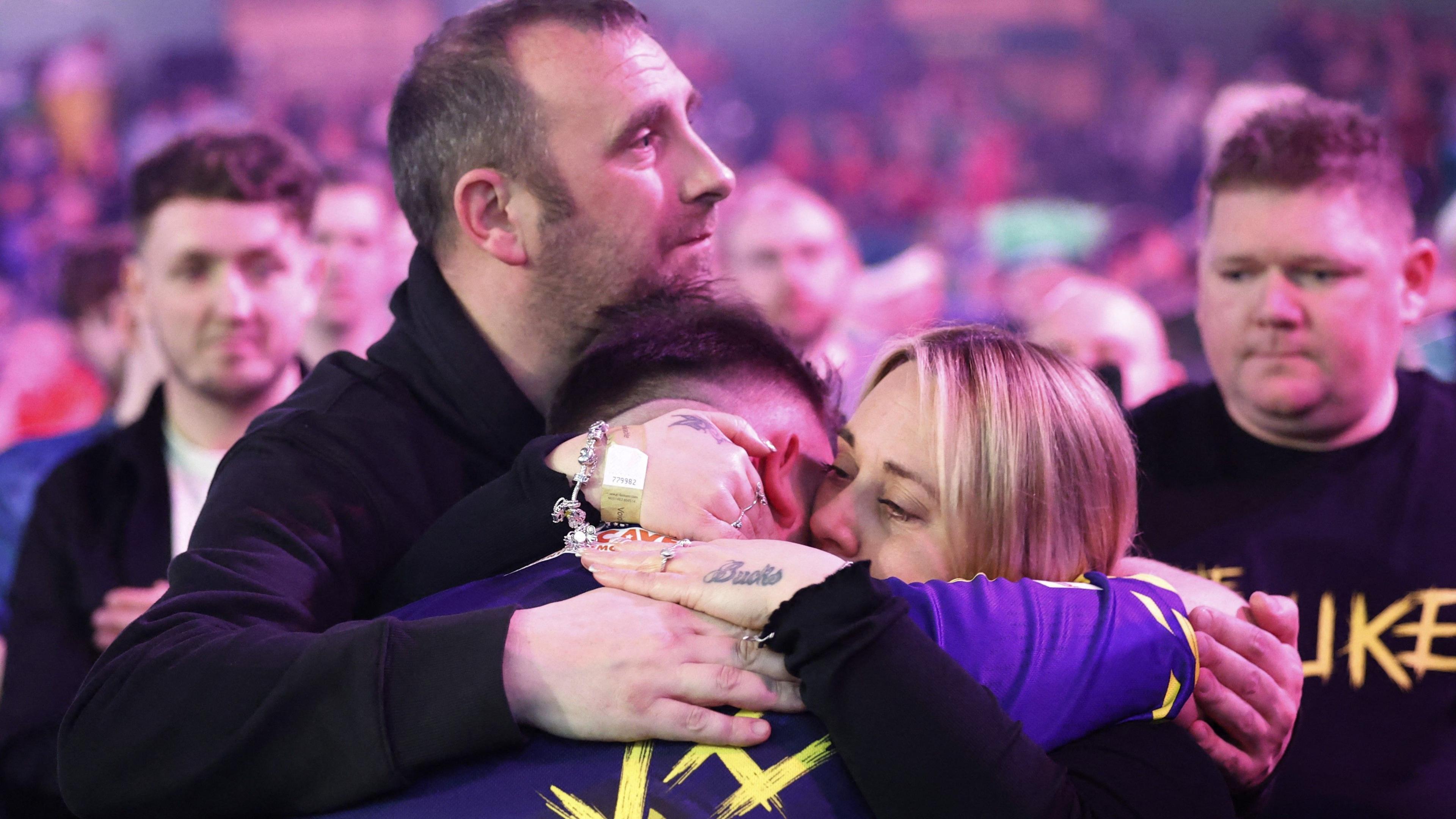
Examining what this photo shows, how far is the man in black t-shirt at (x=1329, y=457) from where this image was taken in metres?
2.58

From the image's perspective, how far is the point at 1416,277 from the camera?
2939 mm

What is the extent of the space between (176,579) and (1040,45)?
930 cm

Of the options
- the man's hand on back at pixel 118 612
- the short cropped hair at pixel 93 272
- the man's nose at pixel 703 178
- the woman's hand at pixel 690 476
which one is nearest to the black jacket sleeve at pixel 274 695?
the woman's hand at pixel 690 476

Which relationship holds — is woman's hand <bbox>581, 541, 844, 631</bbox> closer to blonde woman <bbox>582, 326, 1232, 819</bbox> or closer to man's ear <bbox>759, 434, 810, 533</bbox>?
blonde woman <bbox>582, 326, 1232, 819</bbox>

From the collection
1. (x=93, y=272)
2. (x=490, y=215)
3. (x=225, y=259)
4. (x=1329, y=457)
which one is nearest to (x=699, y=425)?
(x=490, y=215)

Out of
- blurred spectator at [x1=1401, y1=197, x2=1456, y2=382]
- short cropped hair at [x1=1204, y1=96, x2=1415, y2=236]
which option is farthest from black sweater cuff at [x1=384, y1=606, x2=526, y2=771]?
blurred spectator at [x1=1401, y1=197, x2=1456, y2=382]

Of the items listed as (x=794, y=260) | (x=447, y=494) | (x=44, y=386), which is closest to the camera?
(x=447, y=494)

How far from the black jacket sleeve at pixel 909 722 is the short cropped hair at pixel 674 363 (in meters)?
0.54

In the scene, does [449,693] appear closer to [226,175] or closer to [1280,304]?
[1280,304]

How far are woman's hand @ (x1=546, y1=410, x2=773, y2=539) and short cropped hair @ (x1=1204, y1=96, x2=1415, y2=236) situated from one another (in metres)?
1.75

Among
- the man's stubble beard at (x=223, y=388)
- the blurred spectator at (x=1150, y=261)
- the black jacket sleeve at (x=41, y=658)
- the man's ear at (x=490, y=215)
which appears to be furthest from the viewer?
the blurred spectator at (x=1150, y=261)

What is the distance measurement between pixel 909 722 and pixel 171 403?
8.52ft

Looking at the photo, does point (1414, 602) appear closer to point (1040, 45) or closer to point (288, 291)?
point (288, 291)

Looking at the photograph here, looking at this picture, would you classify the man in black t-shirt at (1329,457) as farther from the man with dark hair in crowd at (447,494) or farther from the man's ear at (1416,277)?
the man with dark hair in crowd at (447,494)
